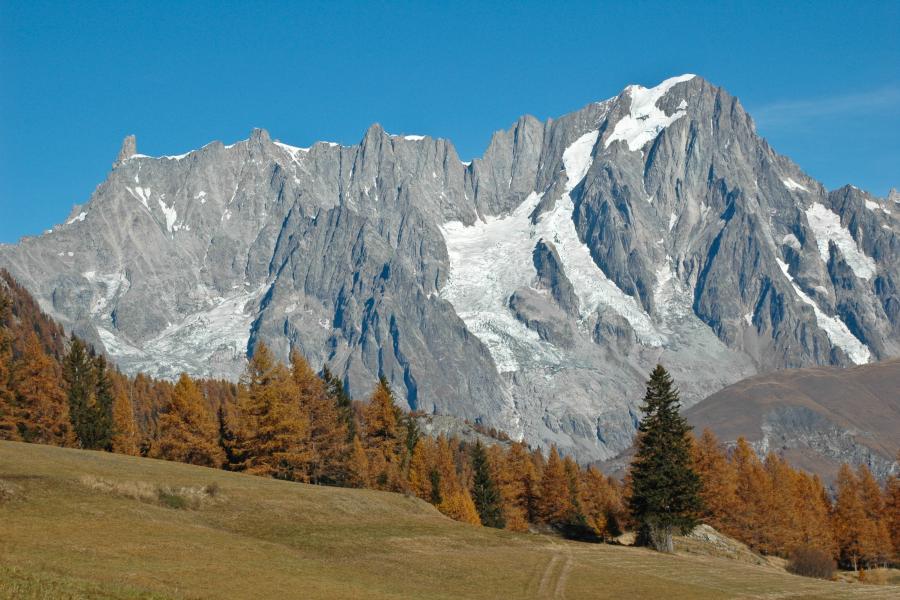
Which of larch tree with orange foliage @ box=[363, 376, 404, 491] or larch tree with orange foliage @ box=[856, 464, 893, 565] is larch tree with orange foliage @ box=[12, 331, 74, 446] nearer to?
larch tree with orange foliage @ box=[363, 376, 404, 491]

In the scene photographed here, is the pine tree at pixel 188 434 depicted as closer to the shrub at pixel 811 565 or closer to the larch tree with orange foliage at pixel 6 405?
the larch tree with orange foliage at pixel 6 405

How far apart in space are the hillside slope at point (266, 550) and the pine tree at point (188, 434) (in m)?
17.7

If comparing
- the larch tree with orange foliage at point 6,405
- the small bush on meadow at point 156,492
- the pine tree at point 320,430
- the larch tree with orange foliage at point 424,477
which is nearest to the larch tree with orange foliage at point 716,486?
the larch tree with orange foliage at point 424,477

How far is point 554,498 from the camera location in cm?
13288

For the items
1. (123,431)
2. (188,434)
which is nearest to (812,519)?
(188,434)

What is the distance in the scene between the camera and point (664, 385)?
3679 inches

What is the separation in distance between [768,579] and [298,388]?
56.0 metres

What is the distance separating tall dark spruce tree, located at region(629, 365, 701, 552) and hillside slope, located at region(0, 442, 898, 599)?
319 inches

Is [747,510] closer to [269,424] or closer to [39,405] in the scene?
[269,424]

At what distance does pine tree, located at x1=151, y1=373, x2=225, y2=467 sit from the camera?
99188 mm

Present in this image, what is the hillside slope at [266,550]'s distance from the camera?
44.2 meters

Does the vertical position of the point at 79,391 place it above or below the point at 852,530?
above

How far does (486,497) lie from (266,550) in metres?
67.9

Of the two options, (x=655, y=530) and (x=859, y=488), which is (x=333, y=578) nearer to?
(x=655, y=530)
